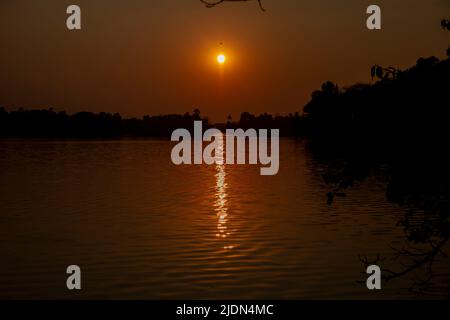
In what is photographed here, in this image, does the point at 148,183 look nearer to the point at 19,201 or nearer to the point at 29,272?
the point at 19,201

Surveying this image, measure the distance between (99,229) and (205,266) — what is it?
9.49 meters

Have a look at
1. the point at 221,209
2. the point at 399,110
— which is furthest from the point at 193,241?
the point at 399,110

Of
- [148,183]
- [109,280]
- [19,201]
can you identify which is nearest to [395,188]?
[109,280]

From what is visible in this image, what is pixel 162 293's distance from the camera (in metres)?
17.7

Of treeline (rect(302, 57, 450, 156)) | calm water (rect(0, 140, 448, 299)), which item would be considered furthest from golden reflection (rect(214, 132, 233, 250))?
treeline (rect(302, 57, 450, 156))

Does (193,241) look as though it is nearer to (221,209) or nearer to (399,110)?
(221,209)

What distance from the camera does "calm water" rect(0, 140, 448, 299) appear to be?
18.4 meters

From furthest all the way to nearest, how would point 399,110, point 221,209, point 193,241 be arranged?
point 221,209
point 193,241
point 399,110

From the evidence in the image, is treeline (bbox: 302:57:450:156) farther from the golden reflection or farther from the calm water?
the golden reflection

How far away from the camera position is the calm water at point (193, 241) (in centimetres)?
1838

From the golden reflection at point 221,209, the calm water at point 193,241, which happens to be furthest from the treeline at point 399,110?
the golden reflection at point 221,209

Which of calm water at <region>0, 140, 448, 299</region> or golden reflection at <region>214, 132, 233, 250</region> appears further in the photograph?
golden reflection at <region>214, 132, 233, 250</region>

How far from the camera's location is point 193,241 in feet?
84.0

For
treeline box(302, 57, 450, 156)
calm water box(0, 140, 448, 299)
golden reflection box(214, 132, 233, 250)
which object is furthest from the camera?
golden reflection box(214, 132, 233, 250)
